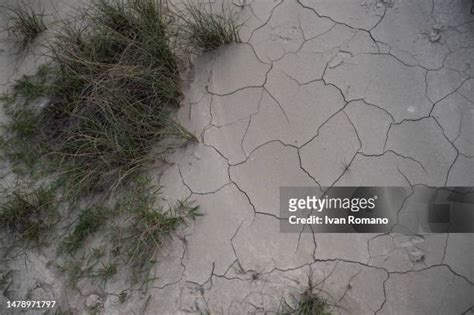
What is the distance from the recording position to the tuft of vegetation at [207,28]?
2.38 meters

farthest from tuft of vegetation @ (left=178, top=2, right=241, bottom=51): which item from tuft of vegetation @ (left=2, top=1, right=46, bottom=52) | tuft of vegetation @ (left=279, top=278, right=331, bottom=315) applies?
tuft of vegetation @ (left=279, top=278, right=331, bottom=315)

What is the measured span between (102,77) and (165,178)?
22.8 inches

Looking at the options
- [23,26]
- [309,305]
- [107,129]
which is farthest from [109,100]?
[309,305]

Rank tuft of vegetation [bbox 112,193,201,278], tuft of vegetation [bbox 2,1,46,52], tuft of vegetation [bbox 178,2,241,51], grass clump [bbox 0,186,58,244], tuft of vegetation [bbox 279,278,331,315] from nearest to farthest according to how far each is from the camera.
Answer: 1. tuft of vegetation [bbox 279,278,331,315]
2. tuft of vegetation [bbox 112,193,201,278]
3. grass clump [bbox 0,186,58,244]
4. tuft of vegetation [bbox 178,2,241,51]
5. tuft of vegetation [bbox 2,1,46,52]

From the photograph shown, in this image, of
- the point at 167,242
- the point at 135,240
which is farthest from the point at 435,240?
the point at 135,240

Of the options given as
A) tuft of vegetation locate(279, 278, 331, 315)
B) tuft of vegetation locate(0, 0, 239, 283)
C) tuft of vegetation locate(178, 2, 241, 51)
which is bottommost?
tuft of vegetation locate(279, 278, 331, 315)

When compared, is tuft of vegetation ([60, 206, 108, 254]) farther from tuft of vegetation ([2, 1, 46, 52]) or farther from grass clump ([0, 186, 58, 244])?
tuft of vegetation ([2, 1, 46, 52])

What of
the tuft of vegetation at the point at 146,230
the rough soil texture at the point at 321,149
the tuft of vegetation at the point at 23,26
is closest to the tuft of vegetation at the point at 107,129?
the tuft of vegetation at the point at 146,230

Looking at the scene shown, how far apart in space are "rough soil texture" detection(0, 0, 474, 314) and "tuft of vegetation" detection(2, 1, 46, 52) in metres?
0.93

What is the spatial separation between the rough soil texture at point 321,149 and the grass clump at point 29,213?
133 mm

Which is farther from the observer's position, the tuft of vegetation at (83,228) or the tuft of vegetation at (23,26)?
the tuft of vegetation at (23,26)

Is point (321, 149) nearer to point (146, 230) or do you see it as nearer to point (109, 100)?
point (146, 230)

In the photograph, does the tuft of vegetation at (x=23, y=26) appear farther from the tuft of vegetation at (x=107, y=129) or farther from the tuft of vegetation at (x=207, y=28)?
the tuft of vegetation at (x=207, y=28)

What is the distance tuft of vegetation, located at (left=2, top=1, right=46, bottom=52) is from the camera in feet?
8.48
